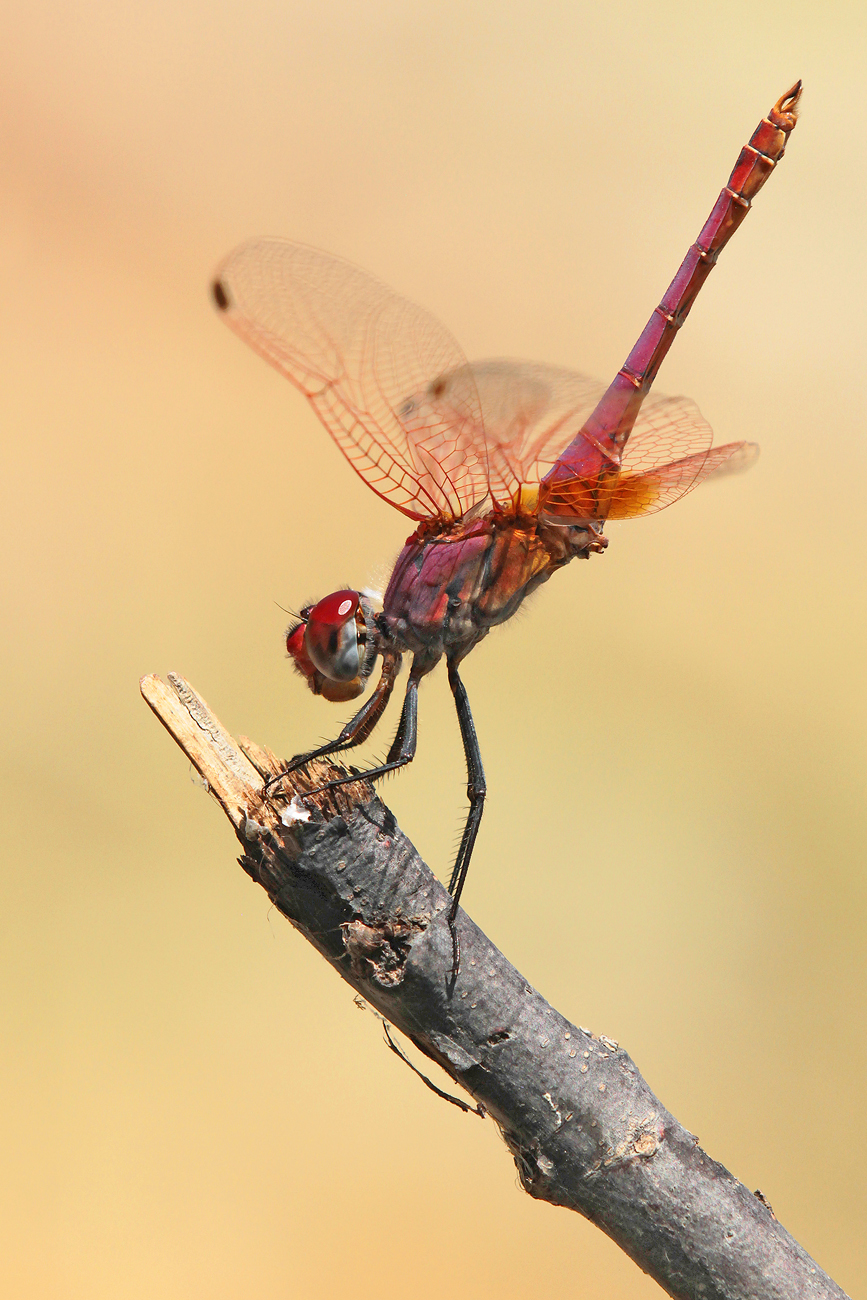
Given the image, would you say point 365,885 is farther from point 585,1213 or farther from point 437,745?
point 437,745

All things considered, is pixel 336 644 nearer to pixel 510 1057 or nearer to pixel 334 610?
pixel 334 610

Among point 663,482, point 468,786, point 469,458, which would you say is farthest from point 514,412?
point 468,786

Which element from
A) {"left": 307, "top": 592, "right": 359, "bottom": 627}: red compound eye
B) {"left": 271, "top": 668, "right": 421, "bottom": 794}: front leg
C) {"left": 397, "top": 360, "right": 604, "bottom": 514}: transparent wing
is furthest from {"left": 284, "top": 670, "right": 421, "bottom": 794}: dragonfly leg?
{"left": 397, "top": 360, "right": 604, "bottom": 514}: transparent wing

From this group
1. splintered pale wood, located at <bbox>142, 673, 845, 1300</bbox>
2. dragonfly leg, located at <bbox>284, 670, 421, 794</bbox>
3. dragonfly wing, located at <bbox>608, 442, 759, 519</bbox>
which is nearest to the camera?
splintered pale wood, located at <bbox>142, 673, 845, 1300</bbox>

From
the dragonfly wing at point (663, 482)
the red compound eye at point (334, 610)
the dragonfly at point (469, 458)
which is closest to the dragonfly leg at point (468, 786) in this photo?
the dragonfly at point (469, 458)

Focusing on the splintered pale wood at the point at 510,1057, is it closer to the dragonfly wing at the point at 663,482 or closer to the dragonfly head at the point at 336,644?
the dragonfly head at the point at 336,644

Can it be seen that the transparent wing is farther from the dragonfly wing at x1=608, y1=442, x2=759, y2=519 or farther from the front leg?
the front leg
